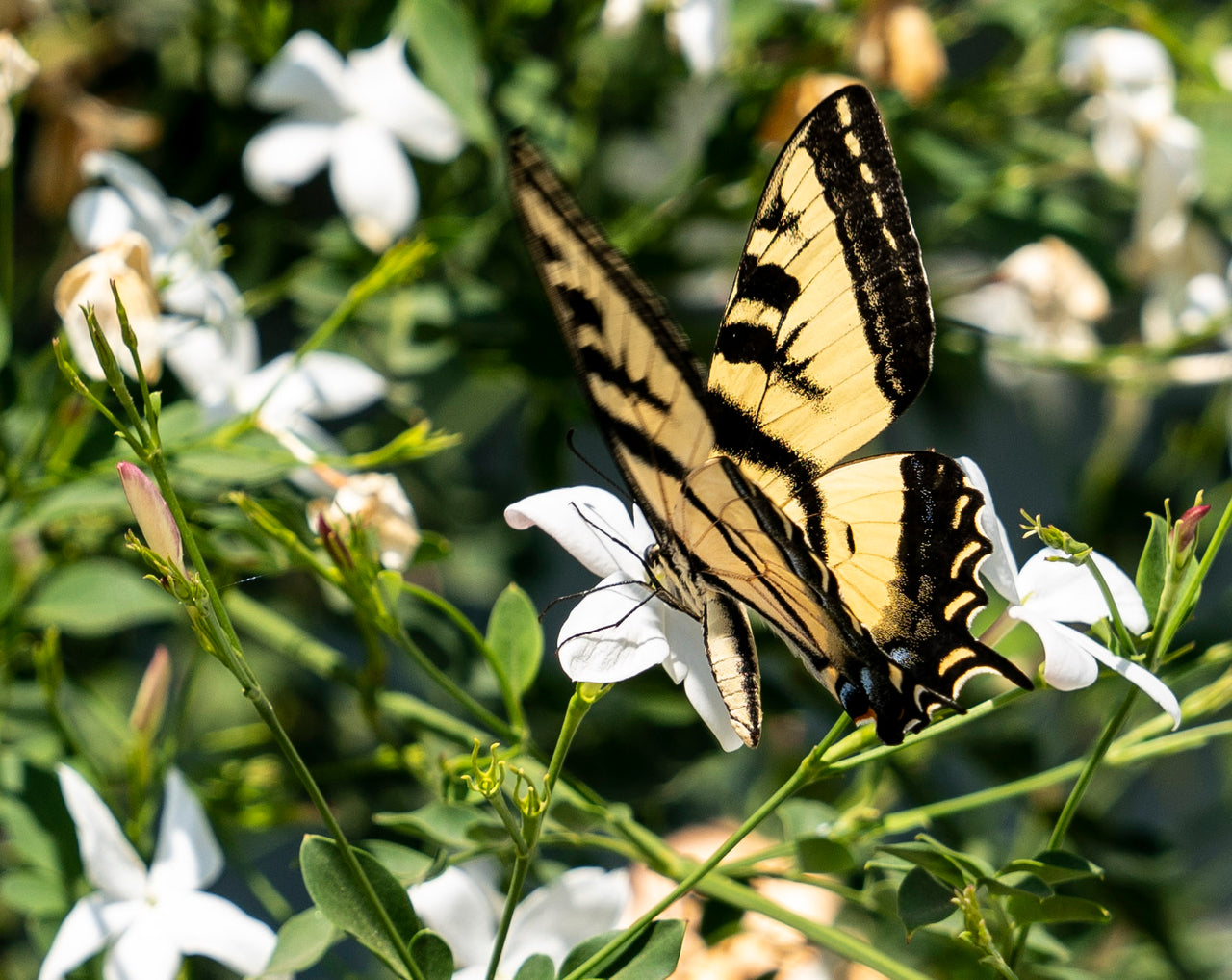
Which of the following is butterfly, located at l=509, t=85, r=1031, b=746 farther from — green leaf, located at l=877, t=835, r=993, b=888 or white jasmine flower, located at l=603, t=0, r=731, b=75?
white jasmine flower, located at l=603, t=0, r=731, b=75

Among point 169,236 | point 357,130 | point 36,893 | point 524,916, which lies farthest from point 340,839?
point 357,130

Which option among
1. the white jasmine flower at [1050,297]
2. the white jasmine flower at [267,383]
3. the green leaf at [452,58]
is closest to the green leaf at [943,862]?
the white jasmine flower at [267,383]

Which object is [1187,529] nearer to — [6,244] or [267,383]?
→ [267,383]

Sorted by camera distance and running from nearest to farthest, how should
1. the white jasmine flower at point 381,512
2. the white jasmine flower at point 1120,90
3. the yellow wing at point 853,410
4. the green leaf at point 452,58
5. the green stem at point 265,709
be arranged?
the green stem at point 265,709, the yellow wing at point 853,410, the white jasmine flower at point 381,512, the green leaf at point 452,58, the white jasmine flower at point 1120,90

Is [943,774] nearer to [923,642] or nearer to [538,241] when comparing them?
[923,642]

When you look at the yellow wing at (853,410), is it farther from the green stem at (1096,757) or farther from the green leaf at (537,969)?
the green leaf at (537,969)

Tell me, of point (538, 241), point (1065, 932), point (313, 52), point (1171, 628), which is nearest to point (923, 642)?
point (1171, 628)

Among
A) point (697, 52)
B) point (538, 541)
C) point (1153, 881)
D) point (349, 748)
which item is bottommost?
point (1153, 881)
